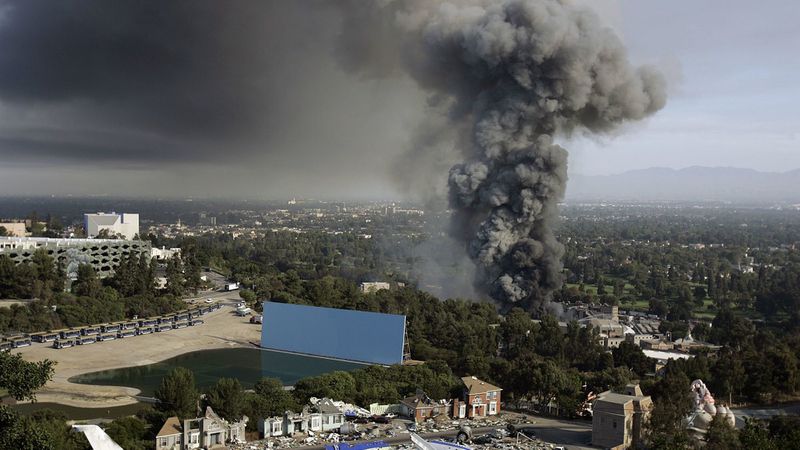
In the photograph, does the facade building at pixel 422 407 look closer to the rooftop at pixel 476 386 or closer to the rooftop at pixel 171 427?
the rooftop at pixel 476 386

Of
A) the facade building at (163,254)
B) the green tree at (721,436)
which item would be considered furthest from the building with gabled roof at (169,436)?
the facade building at (163,254)

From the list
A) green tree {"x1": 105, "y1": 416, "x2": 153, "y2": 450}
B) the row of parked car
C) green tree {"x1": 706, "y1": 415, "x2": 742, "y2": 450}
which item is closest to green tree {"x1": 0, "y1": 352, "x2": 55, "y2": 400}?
green tree {"x1": 105, "y1": 416, "x2": 153, "y2": 450}

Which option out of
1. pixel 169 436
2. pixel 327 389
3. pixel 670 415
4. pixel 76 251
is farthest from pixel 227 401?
pixel 76 251

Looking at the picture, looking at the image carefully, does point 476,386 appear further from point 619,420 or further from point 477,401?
point 619,420

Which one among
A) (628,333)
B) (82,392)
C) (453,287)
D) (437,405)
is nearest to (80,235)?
(453,287)

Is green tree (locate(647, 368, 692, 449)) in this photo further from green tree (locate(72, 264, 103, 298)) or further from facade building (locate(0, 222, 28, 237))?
facade building (locate(0, 222, 28, 237))

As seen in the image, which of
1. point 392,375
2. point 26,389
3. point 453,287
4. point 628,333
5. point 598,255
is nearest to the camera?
point 26,389

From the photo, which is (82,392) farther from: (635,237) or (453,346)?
(635,237)

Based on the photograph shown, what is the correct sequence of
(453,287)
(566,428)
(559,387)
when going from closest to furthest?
(566,428), (559,387), (453,287)
